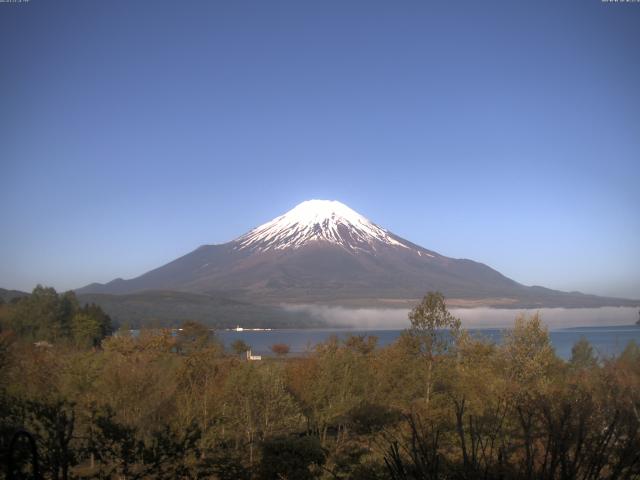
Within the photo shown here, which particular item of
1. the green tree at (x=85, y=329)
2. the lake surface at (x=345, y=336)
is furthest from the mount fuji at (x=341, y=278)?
the green tree at (x=85, y=329)

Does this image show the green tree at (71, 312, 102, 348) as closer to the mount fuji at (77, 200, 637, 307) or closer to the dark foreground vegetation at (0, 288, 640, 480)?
the dark foreground vegetation at (0, 288, 640, 480)

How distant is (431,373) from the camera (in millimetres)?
25297

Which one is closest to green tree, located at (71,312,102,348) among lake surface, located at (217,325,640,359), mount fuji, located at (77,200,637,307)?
lake surface, located at (217,325,640,359)

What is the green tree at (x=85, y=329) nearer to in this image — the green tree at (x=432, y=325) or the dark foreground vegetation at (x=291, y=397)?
the dark foreground vegetation at (x=291, y=397)

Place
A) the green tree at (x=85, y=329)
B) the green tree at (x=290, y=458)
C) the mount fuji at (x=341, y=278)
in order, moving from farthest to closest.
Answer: the mount fuji at (x=341, y=278), the green tree at (x=85, y=329), the green tree at (x=290, y=458)

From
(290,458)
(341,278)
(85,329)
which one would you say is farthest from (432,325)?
(341,278)

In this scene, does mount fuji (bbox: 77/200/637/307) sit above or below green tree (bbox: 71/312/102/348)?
above

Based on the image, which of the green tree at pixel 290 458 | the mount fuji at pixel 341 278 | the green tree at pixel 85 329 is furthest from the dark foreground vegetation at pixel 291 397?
the mount fuji at pixel 341 278

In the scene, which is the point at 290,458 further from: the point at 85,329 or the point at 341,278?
the point at 341,278

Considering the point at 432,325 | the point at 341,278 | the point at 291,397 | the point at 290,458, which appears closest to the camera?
the point at 290,458

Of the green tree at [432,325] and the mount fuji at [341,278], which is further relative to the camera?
the mount fuji at [341,278]

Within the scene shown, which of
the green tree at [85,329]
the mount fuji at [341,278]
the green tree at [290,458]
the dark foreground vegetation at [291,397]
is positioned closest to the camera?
the dark foreground vegetation at [291,397]

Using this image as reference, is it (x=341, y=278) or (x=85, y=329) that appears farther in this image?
(x=341, y=278)

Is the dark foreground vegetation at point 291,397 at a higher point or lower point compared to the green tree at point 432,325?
lower
